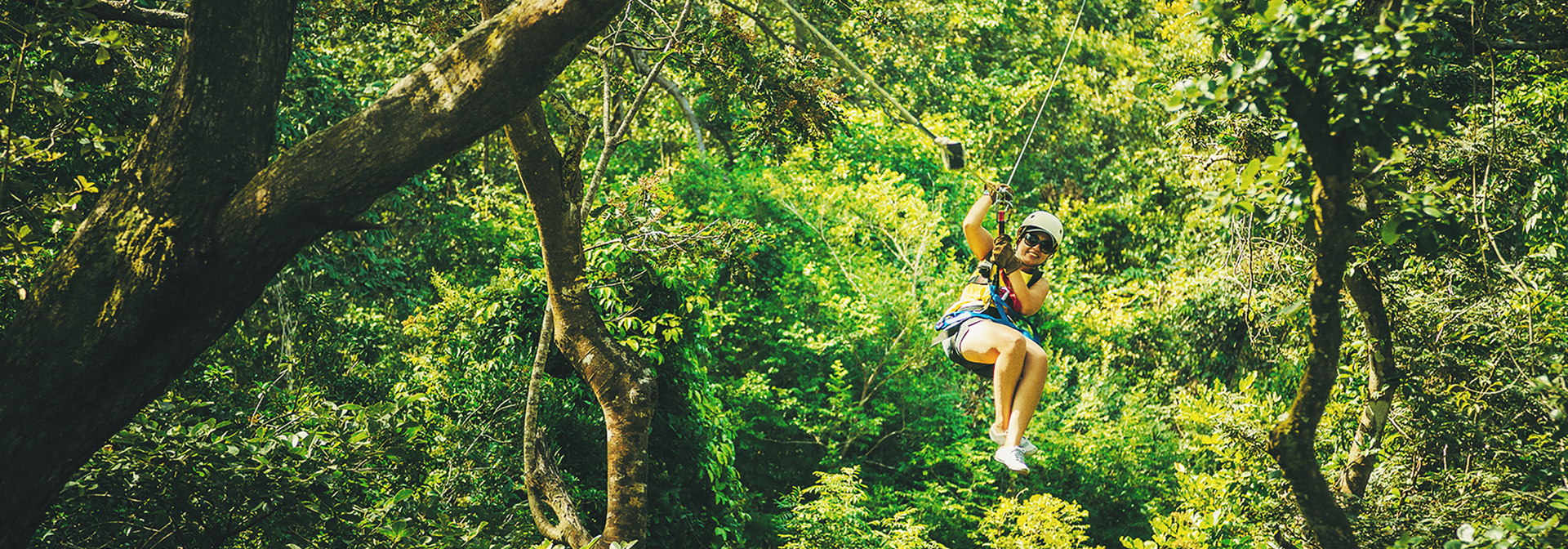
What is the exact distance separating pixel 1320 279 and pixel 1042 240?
1.99 meters

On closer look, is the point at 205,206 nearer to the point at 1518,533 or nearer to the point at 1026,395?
the point at 1026,395

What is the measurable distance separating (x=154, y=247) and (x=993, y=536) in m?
8.59

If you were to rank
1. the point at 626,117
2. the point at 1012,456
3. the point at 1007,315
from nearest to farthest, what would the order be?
the point at 1012,456
the point at 1007,315
the point at 626,117

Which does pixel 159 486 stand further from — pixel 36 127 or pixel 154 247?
pixel 36 127

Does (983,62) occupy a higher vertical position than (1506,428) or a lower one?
higher

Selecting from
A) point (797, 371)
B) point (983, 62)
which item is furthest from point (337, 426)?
point (983, 62)

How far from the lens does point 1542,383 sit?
288cm

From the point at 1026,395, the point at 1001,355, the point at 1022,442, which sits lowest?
the point at 1022,442

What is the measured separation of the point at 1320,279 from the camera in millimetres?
2699

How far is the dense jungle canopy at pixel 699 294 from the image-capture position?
298 centimetres

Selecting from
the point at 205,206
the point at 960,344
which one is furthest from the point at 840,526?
the point at 205,206

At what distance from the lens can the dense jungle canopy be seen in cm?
298

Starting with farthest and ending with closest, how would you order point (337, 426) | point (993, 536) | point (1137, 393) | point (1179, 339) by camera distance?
point (1137, 393)
point (1179, 339)
point (993, 536)
point (337, 426)

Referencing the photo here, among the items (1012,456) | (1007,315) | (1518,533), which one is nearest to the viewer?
(1518,533)
